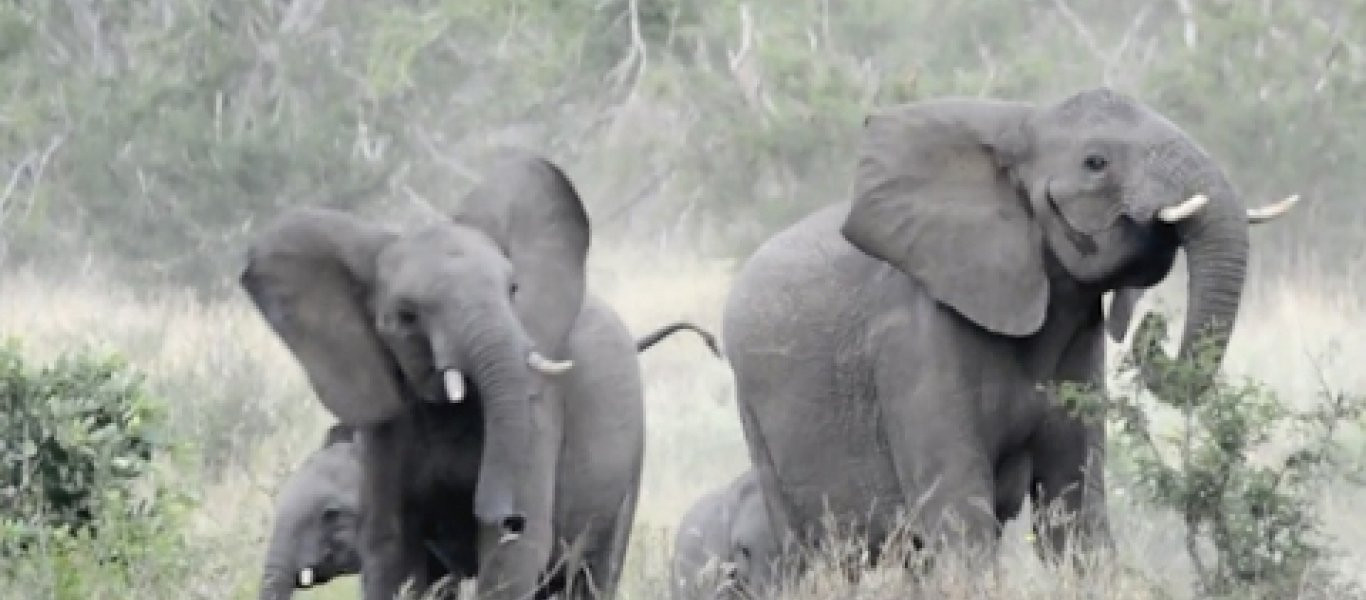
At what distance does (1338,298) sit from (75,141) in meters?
9.87

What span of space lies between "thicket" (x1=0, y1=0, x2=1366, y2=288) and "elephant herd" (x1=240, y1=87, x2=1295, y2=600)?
450 inches

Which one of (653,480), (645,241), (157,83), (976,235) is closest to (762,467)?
(976,235)

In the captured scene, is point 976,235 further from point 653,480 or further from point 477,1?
point 477,1

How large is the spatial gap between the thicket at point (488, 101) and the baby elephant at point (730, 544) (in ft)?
32.0

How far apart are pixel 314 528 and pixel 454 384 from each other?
9.71 ft

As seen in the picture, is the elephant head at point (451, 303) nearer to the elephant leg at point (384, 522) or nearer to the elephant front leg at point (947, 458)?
the elephant leg at point (384, 522)

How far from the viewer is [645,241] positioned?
33.6 meters

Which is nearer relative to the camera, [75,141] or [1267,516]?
[1267,516]

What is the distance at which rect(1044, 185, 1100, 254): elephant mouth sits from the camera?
31.4ft

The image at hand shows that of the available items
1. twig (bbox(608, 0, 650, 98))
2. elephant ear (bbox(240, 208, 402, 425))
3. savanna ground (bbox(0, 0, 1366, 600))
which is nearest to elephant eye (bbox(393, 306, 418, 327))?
elephant ear (bbox(240, 208, 402, 425))

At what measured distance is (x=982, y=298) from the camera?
9.86 meters

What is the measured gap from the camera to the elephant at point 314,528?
12.2 metres

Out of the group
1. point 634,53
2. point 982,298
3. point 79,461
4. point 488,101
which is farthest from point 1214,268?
point 488,101

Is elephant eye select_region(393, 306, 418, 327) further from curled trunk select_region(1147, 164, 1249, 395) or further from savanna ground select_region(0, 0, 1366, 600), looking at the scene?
savanna ground select_region(0, 0, 1366, 600)
